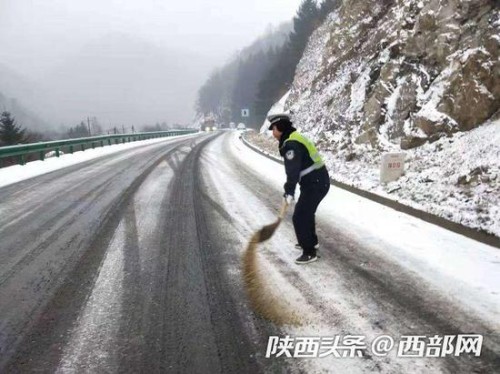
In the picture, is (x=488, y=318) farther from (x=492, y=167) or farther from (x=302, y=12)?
(x=302, y=12)

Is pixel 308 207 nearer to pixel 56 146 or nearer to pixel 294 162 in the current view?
pixel 294 162

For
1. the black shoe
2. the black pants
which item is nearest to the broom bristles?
the black shoe

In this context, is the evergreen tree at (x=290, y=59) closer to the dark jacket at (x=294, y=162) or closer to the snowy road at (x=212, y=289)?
the snowy road at (x=212, y=289)

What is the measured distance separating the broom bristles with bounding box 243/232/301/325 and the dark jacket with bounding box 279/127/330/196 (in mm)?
997

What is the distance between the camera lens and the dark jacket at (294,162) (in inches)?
189

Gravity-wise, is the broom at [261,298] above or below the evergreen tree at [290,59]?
below

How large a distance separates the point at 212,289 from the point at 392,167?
6478 mm

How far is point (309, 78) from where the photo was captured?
3288cm

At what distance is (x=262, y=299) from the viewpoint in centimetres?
396

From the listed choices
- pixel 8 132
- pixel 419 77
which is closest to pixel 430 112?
pixel 419 77

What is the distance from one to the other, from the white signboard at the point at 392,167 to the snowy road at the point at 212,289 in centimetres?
164

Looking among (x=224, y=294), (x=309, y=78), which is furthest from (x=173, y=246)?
(x=309, y=78)

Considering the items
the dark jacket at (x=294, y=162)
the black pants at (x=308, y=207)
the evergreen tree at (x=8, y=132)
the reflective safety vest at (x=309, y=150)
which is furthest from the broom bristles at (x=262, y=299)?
the evergreen tree at (x=8, y=132)

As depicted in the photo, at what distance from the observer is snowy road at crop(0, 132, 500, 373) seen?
302cm
